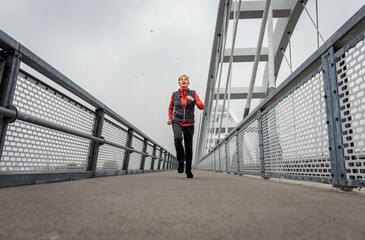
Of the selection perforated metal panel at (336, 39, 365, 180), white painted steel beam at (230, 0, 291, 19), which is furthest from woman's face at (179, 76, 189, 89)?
white painted steel beam at (230, 0, 291, 19)

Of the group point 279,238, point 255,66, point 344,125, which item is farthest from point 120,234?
point 255,66

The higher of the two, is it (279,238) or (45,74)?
(45,74)

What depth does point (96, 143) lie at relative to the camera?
3.11m

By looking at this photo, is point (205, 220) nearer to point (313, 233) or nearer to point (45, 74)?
point (313, 233)

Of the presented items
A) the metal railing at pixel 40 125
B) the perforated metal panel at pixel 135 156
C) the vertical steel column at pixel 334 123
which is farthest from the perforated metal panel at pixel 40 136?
the perforated metal panel at pixel 135 156

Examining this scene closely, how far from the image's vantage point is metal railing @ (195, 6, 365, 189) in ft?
4.90

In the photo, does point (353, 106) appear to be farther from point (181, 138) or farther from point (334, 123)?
point (181, 138)

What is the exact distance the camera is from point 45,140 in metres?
2.01

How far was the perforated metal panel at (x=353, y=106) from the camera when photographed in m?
1.44

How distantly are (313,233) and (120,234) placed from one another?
50 cm

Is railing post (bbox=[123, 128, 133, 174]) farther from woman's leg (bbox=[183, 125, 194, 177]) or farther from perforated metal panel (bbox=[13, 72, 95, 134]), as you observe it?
perforated metal panel (bbox=[13, 72, 95, 134])

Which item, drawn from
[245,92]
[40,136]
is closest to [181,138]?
[40,136]

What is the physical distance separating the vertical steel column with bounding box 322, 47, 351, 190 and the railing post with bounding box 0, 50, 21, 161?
2.24m

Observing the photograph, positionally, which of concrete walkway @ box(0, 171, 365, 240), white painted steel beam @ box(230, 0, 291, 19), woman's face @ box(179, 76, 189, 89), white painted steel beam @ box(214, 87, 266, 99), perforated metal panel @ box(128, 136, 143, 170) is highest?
white painted steel beam @ box(230, 0, 291, 19)
